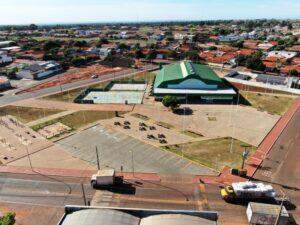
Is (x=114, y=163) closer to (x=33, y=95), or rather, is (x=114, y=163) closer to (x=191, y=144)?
(x=191, y=144)

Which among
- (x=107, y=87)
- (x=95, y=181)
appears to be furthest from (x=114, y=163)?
(x=107, y=87)

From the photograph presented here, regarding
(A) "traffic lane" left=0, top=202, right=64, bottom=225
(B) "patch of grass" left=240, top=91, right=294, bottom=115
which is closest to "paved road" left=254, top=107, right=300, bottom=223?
(B) "patch of grass" left=240, top=91, right=294, bottom=115

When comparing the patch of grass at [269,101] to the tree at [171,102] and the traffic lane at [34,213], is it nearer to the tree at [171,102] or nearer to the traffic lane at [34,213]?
the tree at [171,102]

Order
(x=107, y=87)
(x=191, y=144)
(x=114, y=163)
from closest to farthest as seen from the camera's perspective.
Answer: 1. (x=114, y=163)
2. (x=191, y=144)
3. (x=107, y=87)

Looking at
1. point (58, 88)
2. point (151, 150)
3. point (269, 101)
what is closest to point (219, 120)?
point (151, 150)

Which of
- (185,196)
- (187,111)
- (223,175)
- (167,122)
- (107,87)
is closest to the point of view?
(185,196)

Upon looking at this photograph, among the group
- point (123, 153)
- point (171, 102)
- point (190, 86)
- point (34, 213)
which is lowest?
point (34, 213)

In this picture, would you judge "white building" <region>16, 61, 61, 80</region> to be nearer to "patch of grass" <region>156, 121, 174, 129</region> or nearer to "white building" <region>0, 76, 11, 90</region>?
"white building" <region>0, 76, 11, 90</region>

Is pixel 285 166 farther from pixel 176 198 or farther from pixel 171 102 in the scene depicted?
pixel 171 102
